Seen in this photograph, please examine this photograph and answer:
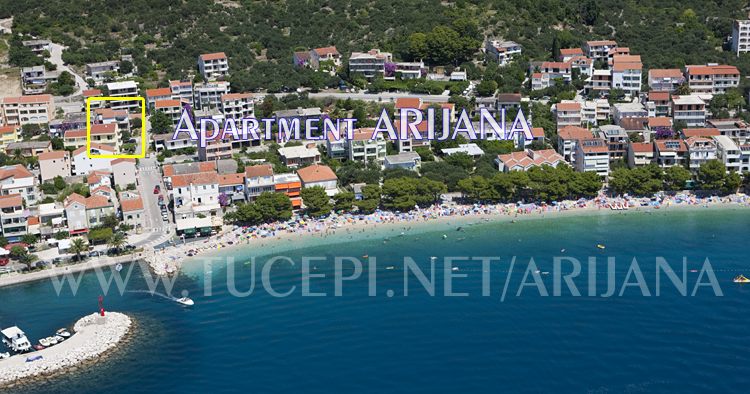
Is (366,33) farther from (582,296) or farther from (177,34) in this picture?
(582,296)

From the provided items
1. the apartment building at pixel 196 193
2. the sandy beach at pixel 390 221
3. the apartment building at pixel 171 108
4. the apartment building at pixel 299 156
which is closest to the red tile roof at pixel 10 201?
the apartment building at pixel 196 193

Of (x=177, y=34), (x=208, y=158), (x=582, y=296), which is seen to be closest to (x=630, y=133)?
(x=582, y=296)

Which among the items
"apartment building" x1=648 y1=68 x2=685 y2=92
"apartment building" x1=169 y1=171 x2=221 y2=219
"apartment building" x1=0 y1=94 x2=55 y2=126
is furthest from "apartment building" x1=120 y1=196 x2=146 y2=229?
"apartment building" x1=648 y1=68 x2=685 y2=92

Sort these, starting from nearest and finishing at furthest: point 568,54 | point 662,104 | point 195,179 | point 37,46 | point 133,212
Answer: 1. point 133,212
2. point 195,179
3. point 662,104
4. point 568,54
5. point 37,46

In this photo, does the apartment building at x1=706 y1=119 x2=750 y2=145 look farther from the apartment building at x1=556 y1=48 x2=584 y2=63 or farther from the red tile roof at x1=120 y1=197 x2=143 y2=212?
the red tile roof at x1=120 y1=197 x2=143 y2=212

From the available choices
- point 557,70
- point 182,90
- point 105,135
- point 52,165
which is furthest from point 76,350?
point 557,70

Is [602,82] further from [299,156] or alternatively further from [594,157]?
[299,156]
